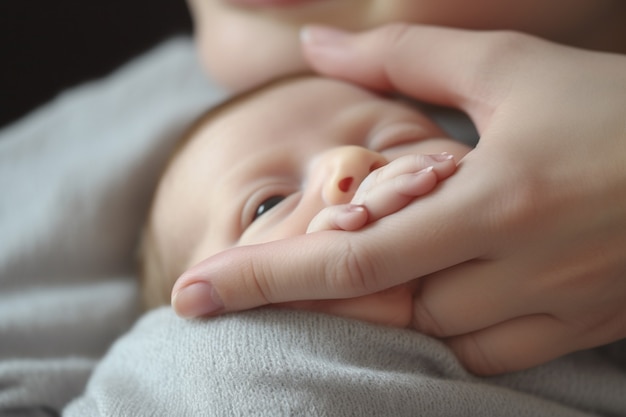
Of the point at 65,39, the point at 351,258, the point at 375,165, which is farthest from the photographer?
the point at 65,39

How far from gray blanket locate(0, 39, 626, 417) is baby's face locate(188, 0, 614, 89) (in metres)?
0.21

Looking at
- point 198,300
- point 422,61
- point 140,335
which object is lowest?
point 140,335

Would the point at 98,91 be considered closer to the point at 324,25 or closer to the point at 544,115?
the point at 324,25

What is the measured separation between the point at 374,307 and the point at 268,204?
19 cm

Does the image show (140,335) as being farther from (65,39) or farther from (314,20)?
(65,39)

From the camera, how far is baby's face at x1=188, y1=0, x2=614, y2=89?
3.36 ft

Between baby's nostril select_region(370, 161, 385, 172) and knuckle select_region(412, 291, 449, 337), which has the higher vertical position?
baby's nostril select_region(370, 161, 385, 172)

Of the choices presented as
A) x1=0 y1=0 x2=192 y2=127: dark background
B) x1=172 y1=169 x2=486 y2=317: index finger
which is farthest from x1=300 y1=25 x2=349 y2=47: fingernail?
x1=0 y1=0 x2=192 y2=127: dark background

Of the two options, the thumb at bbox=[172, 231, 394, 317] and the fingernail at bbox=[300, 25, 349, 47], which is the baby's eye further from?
the fingernail at bbox=[300, 25, 349, 47]

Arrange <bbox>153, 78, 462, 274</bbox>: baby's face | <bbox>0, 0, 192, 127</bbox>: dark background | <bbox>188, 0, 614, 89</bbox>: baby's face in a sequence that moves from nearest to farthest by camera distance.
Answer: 1. <bbox>153, 78, 462, 274</bbox>: baby's face
2. <bbox>188, 0, 614, 89</bbox>: baby's face
3. <bbox>0, 0, 192, 127</bbox>: dark background

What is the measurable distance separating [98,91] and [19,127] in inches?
7.2

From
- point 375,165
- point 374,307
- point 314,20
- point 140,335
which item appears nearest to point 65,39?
point 314,20

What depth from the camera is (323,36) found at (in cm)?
105

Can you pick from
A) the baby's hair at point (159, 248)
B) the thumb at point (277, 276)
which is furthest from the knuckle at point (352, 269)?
the baby's hair at point (159, 248)
